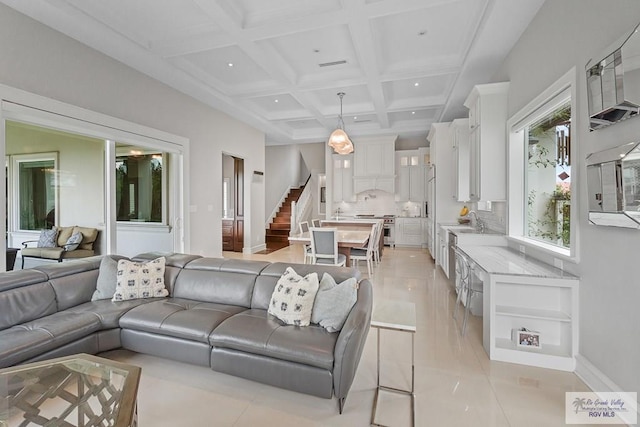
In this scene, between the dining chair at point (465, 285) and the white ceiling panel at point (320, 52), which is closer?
the dining chair at point (465, 285)

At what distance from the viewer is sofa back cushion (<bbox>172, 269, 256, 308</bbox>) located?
8.80 feet

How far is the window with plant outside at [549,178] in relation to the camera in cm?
267

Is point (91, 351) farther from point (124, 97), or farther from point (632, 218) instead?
point (632, 218)

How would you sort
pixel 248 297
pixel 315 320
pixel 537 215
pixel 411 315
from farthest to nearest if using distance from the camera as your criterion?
1. pixel 537 215
2. pixel 248 297
3. pixel 315 320
4. pixel 411 315

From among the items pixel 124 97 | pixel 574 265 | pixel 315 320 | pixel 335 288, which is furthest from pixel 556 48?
pixel 124 97

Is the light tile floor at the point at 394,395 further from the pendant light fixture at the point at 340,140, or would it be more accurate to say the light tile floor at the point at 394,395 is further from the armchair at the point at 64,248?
the pendant light fixture at the point at 340,140

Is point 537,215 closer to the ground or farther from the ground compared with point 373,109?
closer to the ground

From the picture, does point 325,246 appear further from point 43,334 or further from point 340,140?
point 43,334

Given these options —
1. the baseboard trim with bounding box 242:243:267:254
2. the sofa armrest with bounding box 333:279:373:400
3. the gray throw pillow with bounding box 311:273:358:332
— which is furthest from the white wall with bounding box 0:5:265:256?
the sofa armrest with bounding box 333:279:373:400

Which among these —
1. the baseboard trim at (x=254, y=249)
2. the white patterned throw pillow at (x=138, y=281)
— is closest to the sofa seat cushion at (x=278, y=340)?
the white patterned throw pillow at (x=138, y=281)

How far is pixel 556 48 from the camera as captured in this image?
2670 millimetres

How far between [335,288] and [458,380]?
1.18 metres

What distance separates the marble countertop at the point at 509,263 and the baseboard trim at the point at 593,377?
65 cm

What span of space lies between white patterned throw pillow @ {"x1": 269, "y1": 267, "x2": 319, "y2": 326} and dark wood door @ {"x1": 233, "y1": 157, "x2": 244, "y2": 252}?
5587mm
